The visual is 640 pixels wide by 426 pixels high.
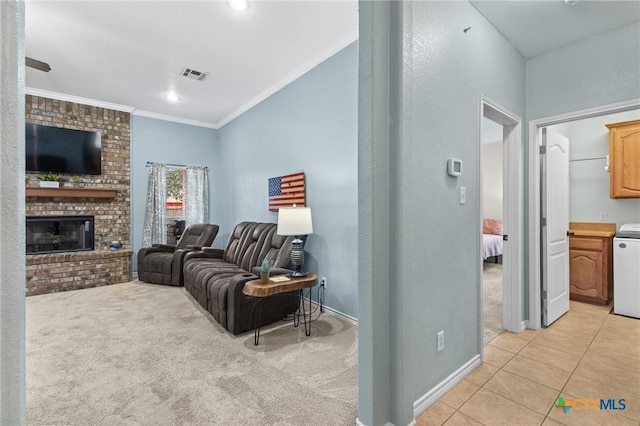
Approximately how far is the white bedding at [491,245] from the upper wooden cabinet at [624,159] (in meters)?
2.04

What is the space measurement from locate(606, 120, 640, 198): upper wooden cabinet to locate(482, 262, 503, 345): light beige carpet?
1890 mm

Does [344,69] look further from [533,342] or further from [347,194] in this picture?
[533,342]

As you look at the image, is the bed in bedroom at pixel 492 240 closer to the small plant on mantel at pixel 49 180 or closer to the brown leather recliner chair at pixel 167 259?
the brown leather recliner chair at pixel 167 259

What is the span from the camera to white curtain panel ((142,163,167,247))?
535cm

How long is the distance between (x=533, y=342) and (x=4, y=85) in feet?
11.8

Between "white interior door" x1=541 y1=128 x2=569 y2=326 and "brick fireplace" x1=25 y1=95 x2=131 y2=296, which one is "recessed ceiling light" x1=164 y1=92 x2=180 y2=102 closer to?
"brick fireplace" x1=25 y1=95 x2=131 y2=296

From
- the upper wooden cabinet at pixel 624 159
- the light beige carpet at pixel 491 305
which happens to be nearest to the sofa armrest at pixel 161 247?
the light beige carpet at pixel 491 305

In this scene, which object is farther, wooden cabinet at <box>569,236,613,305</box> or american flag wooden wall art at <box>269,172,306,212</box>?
american flag wooden wall art at <box>269,172,306,212</box>

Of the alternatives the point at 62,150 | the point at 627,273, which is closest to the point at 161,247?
the point at 62,150

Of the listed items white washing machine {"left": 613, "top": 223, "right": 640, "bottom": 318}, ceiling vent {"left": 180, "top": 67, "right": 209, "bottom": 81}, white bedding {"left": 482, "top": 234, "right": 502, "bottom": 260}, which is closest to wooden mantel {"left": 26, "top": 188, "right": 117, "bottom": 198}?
ceiling vent {"left": 180, "top": 67, "right": 209, "bottom": 81}

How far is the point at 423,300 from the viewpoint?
69.8 inches

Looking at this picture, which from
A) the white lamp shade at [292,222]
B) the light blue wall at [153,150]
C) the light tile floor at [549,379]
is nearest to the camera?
the light tile floor at [549,379]

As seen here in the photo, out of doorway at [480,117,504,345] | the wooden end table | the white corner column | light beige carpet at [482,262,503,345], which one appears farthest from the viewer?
doorway at [480,117,504,345]

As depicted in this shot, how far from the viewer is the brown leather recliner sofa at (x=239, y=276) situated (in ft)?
9.11
